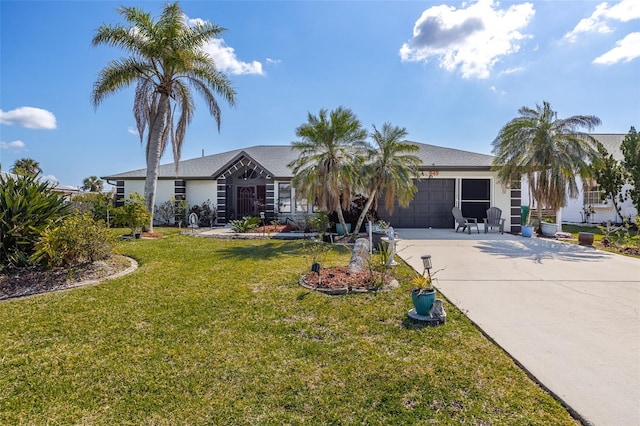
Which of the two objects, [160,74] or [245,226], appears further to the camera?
[245,226]

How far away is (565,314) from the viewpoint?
459cm

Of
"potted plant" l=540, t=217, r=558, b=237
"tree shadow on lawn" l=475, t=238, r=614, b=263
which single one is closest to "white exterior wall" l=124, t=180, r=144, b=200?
"tree shadow on lawn" l=475, t=238, r=614, b=263

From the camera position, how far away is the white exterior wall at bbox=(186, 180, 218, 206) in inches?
705

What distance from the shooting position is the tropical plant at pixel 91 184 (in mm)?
34188

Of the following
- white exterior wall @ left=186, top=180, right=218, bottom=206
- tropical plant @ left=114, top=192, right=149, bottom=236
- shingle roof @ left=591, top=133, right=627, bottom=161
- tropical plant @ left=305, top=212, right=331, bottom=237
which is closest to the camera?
tropical plant @ left=114, top=192, right=149, bottom=236

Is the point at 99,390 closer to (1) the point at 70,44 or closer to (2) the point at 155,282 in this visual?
(2) the point at 155,282

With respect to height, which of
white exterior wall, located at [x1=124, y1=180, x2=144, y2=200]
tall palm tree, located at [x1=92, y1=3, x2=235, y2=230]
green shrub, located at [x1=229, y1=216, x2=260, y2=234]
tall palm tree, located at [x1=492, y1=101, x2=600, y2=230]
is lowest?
green shrub, located at [x1=229, y1=216, x2=260, y2=234]

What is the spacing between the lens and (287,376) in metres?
3.00

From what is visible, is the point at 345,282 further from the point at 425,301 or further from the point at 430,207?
the point at 430,207

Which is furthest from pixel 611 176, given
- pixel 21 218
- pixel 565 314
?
pixel 21 218

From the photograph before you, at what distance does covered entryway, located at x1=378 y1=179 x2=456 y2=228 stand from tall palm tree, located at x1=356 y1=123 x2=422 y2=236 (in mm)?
4486

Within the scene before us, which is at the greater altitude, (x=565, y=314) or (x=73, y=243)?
(x=73, y=243)

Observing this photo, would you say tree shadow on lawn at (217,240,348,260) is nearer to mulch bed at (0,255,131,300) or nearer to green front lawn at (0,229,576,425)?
mulch bed at (0,255,131,300)

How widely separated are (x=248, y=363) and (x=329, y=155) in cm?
897
